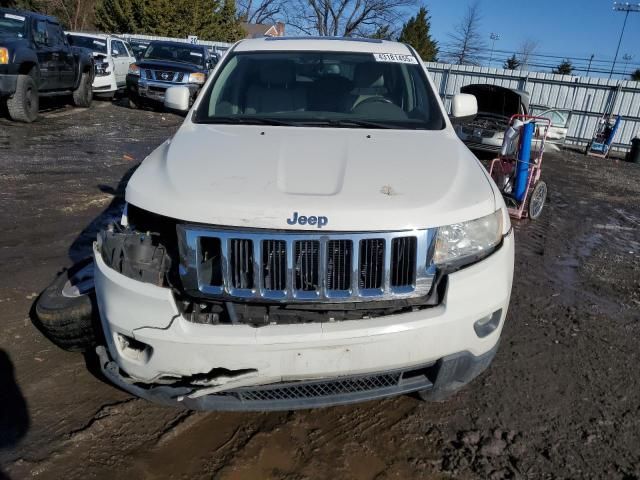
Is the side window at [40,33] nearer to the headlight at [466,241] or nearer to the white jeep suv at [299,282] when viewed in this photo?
the white jeep suv at [299,282]

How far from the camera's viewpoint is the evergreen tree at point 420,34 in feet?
135

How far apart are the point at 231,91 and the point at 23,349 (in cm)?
210

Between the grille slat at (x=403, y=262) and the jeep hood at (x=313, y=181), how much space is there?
74 millimetres

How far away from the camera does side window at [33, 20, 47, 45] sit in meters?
10.3

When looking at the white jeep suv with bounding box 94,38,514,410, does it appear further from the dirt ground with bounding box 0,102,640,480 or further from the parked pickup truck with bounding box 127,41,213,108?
the parked pickup truck with bounding box 127,41,213,108

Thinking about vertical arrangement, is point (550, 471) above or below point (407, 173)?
below

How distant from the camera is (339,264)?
6.89 feet

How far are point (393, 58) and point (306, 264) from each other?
7.58 ft

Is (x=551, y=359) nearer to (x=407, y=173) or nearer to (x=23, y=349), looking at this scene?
(x=407, y=173)

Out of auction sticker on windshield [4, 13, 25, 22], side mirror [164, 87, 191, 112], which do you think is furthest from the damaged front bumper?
auction sticker on windshield [4, 13, 25, 22]

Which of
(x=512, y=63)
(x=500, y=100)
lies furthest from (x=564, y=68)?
(x=500, y=100)

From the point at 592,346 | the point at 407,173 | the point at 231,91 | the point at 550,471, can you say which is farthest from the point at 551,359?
the point at 231,91

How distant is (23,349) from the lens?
2973mm

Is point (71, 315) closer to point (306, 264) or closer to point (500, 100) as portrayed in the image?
point (306, 264)
